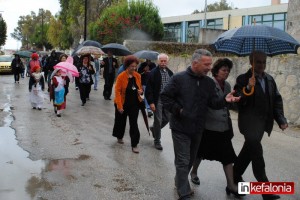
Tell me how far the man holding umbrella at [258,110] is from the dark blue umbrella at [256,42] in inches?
11.3

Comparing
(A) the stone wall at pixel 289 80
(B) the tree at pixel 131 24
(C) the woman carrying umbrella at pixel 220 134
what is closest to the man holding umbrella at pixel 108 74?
(A) the stone wall at pixel 289 80

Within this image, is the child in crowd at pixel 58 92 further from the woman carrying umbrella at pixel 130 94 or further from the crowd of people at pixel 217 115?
the crowd of people at pixel 217 115

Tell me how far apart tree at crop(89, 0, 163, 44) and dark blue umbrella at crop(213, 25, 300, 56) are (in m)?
22.3

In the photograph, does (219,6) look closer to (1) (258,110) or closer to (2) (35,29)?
(2) (35,29)

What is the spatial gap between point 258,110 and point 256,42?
48.6 inches

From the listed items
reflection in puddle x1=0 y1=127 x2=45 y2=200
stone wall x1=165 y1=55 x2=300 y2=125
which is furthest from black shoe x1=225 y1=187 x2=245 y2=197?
stone wall x1=165 y1=55 x2=300 y2=125

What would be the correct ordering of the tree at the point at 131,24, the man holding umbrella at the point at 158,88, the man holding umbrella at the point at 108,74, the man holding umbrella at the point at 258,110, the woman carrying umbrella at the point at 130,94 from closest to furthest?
the man holding umbrella at the point at 258,110
the woman carrying umbrella at the point at 130,94
the man holding umbrella at the point at 158,88
the man holding umbrella at the point at 108,74
the tree at the point at 131,24

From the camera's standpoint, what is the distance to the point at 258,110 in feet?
16.2

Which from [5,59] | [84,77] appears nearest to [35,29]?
[5,59]

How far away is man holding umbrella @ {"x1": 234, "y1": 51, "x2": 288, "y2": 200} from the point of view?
4938mm

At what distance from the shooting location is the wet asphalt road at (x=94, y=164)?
208 inches

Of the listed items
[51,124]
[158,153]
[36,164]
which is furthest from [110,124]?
[36,164]

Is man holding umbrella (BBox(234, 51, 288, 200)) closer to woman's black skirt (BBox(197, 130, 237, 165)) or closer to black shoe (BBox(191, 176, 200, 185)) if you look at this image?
woman's black skirt (BBox(197, 130, 237, 165))

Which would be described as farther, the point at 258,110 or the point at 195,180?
the point at 195,180
